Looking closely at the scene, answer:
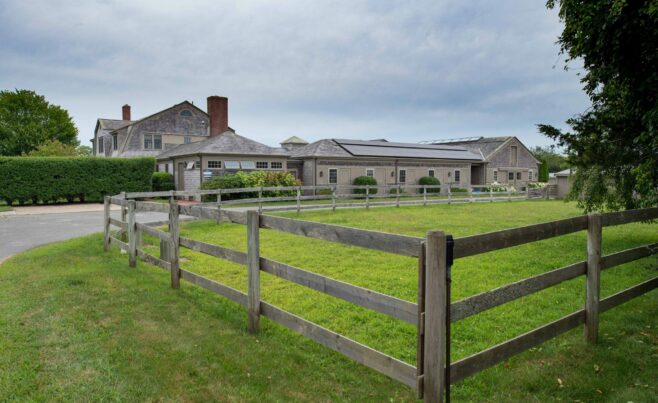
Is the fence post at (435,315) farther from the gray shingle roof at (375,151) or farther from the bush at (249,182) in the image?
the gray shingle roof at (375,151)

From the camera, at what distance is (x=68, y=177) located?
85.9 ft

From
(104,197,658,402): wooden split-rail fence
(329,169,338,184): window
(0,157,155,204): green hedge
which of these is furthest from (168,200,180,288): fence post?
(329,169,338,184): window

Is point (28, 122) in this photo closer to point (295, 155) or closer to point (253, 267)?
point (295, 155)

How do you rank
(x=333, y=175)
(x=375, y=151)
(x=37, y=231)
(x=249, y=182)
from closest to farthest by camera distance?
1. (x=37, y=231)
2. (x=249, y=182)
3. (x=333, y=175)
4. (x=375, y=151)

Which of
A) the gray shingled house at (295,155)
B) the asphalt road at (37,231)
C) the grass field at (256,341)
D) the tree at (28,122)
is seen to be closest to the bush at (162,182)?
the gray shingled house at (295,155)

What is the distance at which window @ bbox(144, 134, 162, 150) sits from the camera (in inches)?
1529

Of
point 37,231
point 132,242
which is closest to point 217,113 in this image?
point 37,231

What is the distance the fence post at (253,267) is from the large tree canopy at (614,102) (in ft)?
17.6

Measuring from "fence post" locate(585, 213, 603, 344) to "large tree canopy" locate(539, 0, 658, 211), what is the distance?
2.89 meters

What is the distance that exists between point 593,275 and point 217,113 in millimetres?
36571

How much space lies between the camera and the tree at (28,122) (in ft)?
163

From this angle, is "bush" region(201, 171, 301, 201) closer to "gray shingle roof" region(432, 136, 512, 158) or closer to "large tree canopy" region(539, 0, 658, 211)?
"large tree canopy" region(539, 0, 658, 211)

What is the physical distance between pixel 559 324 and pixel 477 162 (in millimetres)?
41462

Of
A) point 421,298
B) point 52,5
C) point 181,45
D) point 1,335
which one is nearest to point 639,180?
point 421,298
